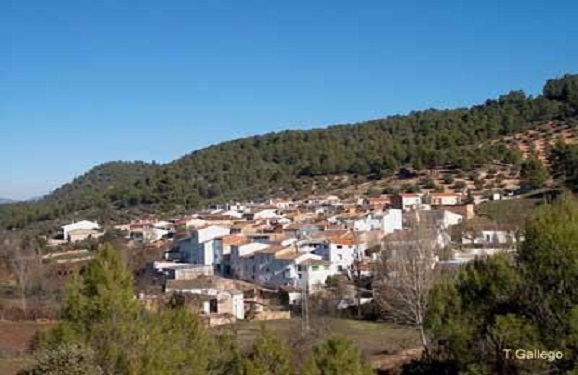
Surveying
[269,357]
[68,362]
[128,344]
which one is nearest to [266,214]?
[269,357]

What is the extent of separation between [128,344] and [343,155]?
64871 millimetres

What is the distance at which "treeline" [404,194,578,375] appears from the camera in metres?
9.62

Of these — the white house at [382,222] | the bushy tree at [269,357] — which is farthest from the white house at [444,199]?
the bushy tree at [269,357]

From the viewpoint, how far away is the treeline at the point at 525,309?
379 inches

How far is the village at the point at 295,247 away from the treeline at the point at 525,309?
13.9 m

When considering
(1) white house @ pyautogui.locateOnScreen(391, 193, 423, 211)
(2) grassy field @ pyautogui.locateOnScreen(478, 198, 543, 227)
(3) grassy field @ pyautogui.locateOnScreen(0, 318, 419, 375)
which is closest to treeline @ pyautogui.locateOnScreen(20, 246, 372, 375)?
(3) grassy field @ pyautogui.locateOnScreen(0, 318, 419, 375)

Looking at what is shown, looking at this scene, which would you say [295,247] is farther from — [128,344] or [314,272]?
[128,344]

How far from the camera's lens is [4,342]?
82.9 ft

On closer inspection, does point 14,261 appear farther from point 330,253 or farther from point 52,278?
point 330,253

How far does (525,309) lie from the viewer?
10.1 metres

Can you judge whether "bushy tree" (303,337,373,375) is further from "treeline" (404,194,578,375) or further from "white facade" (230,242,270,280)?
"white facade" (230,242,270,280)

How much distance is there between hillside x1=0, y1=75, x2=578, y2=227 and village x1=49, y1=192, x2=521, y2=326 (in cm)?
813

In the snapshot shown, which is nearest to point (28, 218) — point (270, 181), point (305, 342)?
point (270, 181)

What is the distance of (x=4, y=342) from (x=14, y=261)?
17.9 m
